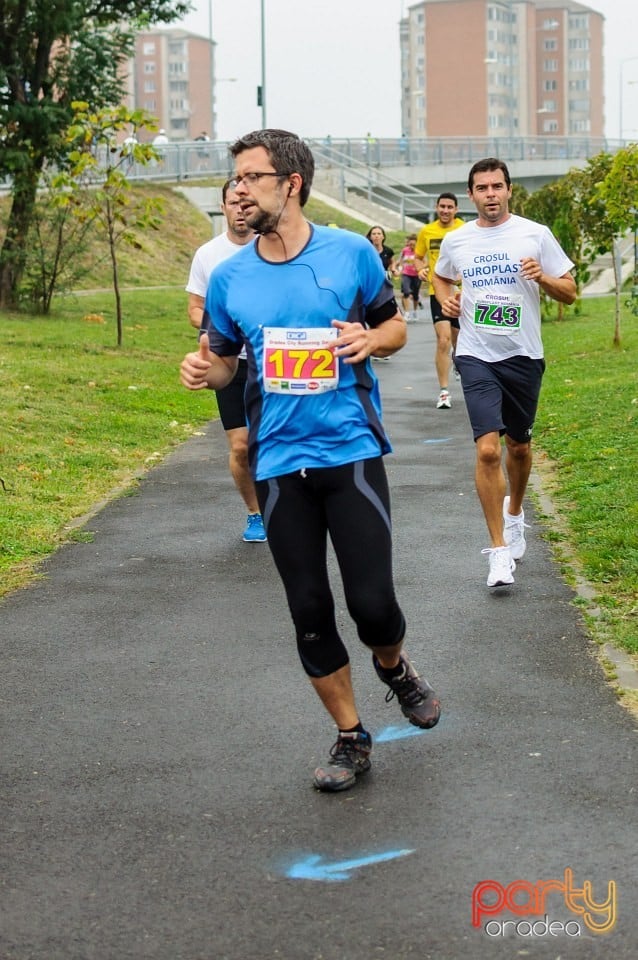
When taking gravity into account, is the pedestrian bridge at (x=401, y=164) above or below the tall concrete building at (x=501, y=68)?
below

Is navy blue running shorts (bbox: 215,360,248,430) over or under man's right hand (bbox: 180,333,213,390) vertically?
under

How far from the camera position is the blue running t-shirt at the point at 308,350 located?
4.54 metres

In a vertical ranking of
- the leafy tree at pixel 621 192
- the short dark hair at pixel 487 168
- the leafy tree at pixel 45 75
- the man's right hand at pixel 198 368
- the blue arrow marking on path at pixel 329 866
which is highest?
the leafy tree at pixel 45 75

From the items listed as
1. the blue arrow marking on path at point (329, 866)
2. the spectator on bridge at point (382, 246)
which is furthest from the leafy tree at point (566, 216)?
the blue arrow marking on path at point (329, 866)

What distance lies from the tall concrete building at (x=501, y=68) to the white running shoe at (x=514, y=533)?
13471 centimetres

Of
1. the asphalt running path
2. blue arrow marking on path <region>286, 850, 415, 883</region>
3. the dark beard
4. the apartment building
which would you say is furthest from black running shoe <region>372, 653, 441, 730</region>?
the apartment building

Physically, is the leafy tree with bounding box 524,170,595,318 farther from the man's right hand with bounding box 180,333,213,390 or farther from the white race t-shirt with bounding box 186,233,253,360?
the man's right hand with bounding box 180,333,213,390

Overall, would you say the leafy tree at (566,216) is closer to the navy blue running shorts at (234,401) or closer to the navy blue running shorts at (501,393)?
the navy blue running shorts at (234,401)

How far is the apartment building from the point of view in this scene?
7111 inches

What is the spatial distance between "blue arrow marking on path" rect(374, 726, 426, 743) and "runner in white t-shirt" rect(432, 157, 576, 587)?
2.28m

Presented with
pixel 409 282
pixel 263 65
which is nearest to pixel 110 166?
pixel 409 282

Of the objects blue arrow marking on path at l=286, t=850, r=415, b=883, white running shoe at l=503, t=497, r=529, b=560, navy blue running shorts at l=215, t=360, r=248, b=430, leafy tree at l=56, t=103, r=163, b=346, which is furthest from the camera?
leafy tree at l=56, t=103, r=163, b=346

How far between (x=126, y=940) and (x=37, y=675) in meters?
2.68

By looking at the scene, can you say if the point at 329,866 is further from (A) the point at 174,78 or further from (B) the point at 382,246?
(A) the point at 174,78
